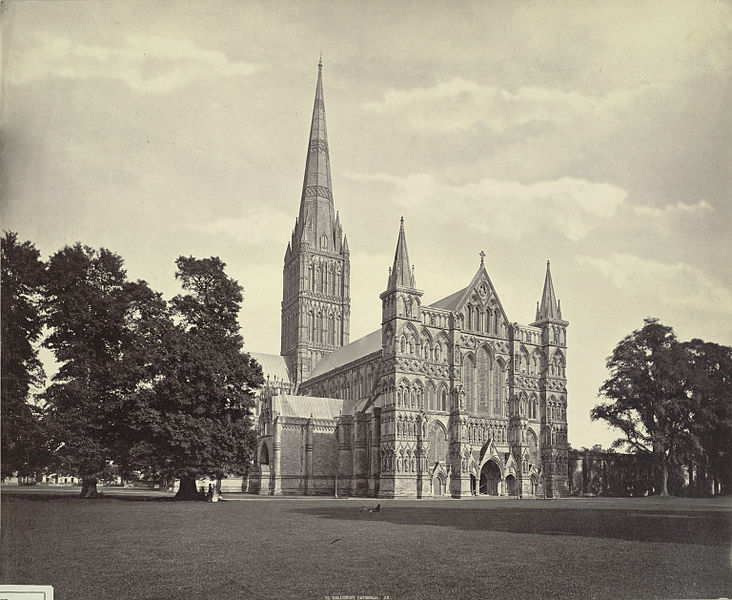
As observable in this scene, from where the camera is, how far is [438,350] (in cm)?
5550

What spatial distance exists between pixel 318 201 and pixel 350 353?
76.2 feet

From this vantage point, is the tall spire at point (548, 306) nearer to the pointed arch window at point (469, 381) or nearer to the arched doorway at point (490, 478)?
the pointed arch window at point (469, 381)

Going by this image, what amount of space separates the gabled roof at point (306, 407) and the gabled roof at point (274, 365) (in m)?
21.5

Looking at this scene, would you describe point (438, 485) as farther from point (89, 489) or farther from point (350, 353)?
point (89, 489)

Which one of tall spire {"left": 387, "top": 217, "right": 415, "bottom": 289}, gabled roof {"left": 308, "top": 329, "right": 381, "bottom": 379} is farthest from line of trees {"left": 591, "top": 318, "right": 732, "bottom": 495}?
gabled roof {"left": 308, "top": 329, "right": 381, "bottom": 379}

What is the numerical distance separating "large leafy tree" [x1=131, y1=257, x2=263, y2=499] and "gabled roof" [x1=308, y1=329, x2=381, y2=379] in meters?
32.9

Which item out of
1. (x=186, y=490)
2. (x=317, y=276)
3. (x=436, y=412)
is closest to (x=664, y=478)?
(x=436, y=412)

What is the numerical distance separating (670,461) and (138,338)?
37893 mm

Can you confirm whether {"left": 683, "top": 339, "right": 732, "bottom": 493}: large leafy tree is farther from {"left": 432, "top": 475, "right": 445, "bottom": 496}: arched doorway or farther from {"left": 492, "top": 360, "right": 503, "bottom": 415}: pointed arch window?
{"left": 432, "top": 475, "right": 445, "bottom": 496}: arched doorway

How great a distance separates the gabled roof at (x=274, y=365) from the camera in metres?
88.2

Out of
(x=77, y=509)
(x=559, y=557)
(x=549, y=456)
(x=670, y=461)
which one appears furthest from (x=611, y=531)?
(x=549, y=456)

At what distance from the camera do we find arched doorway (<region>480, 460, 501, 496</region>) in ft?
182

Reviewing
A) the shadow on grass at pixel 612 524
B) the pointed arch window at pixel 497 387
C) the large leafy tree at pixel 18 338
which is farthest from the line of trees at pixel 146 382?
the pointed arch window at pixel 497 387

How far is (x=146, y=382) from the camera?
3172 cm
